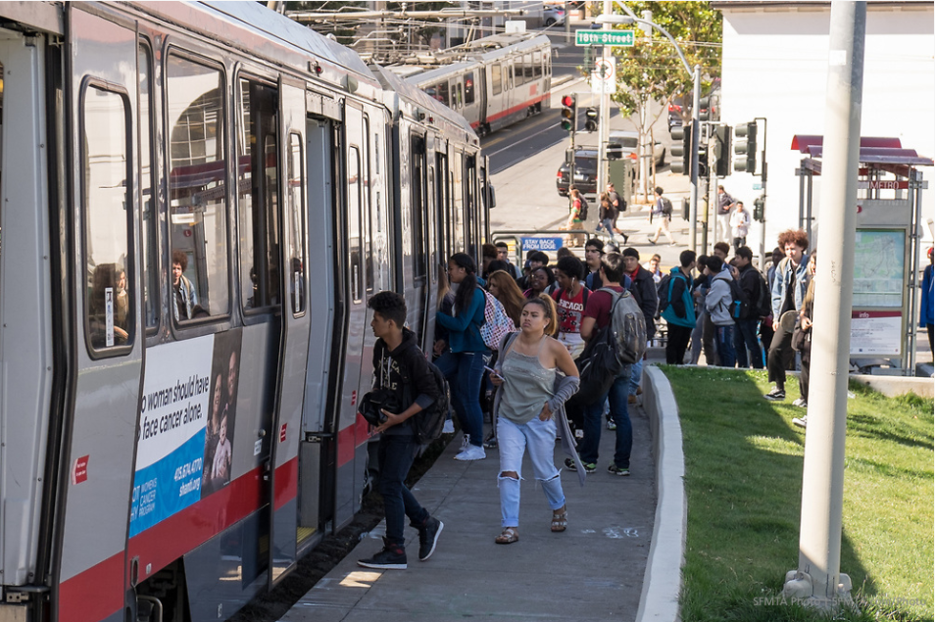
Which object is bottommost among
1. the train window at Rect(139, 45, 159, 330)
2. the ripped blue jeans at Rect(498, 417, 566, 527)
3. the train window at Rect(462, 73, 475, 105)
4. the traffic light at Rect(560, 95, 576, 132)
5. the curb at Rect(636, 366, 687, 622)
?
the curb at Rect(636, 366, 687, 622)

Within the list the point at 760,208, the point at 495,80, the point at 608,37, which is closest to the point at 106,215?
the point at 760,208

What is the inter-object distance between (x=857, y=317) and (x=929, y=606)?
8.50 meters

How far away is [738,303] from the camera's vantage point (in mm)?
15234

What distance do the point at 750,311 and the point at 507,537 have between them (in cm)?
798

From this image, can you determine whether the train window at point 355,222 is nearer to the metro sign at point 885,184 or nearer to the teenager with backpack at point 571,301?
the teenager with backpack at point 571,301

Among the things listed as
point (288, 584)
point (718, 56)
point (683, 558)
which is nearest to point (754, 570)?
point (683, 558)

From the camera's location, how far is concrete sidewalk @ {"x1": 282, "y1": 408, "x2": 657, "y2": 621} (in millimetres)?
6707

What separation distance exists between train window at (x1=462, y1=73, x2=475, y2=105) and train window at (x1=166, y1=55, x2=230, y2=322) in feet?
117

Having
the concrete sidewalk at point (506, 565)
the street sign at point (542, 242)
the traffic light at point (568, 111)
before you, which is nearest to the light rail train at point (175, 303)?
the concrete sidewalk at point (506, 565)

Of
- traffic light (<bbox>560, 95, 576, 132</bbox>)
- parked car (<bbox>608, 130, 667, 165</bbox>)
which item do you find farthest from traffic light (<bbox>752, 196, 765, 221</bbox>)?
parked car (<bbox>608, 130, 667, 165</bbox>)

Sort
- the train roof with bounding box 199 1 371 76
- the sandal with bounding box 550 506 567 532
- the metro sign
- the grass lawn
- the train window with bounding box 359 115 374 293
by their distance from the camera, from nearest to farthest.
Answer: the train roof with bounding box 199 1 371 76 → the grass lawn → the train window with bounding box 359 115 374 293 → the sandal with bounding box 550 506 567 532 → the metro sign

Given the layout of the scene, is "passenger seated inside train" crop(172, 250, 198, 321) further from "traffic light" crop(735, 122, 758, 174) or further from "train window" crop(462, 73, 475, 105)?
"train window" crop(462, 73, 475, 105)

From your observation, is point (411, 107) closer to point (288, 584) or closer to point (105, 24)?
point (288, 584)

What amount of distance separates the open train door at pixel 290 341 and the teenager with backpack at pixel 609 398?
11.2ft
